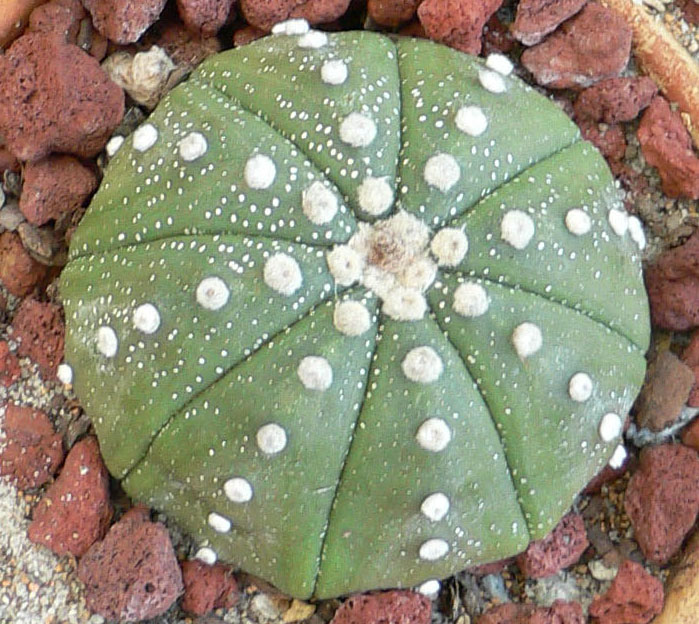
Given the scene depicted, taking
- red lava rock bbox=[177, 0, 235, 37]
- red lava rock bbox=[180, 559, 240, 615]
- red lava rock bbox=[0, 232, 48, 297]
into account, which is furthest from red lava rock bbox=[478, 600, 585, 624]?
red lava rock bbox=[177, 0, 235, 37]

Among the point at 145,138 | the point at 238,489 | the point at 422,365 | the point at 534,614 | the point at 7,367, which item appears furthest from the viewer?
the point at 7,367

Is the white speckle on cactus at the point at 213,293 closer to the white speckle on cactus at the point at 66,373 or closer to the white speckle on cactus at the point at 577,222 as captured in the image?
the white speckle on cactus at the point at 66,373

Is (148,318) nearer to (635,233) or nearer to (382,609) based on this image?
(382,609)

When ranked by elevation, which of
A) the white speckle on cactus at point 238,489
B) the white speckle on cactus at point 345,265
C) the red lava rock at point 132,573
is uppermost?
the white speckle on cactus at point 345,265

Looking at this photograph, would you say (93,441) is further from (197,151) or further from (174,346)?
(197,151)

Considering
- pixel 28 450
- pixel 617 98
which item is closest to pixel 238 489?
pixel 28 450

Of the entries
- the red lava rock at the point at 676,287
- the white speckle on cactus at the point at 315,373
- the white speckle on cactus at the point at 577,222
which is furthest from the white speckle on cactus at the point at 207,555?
the red lava rock at the point at 676,287
